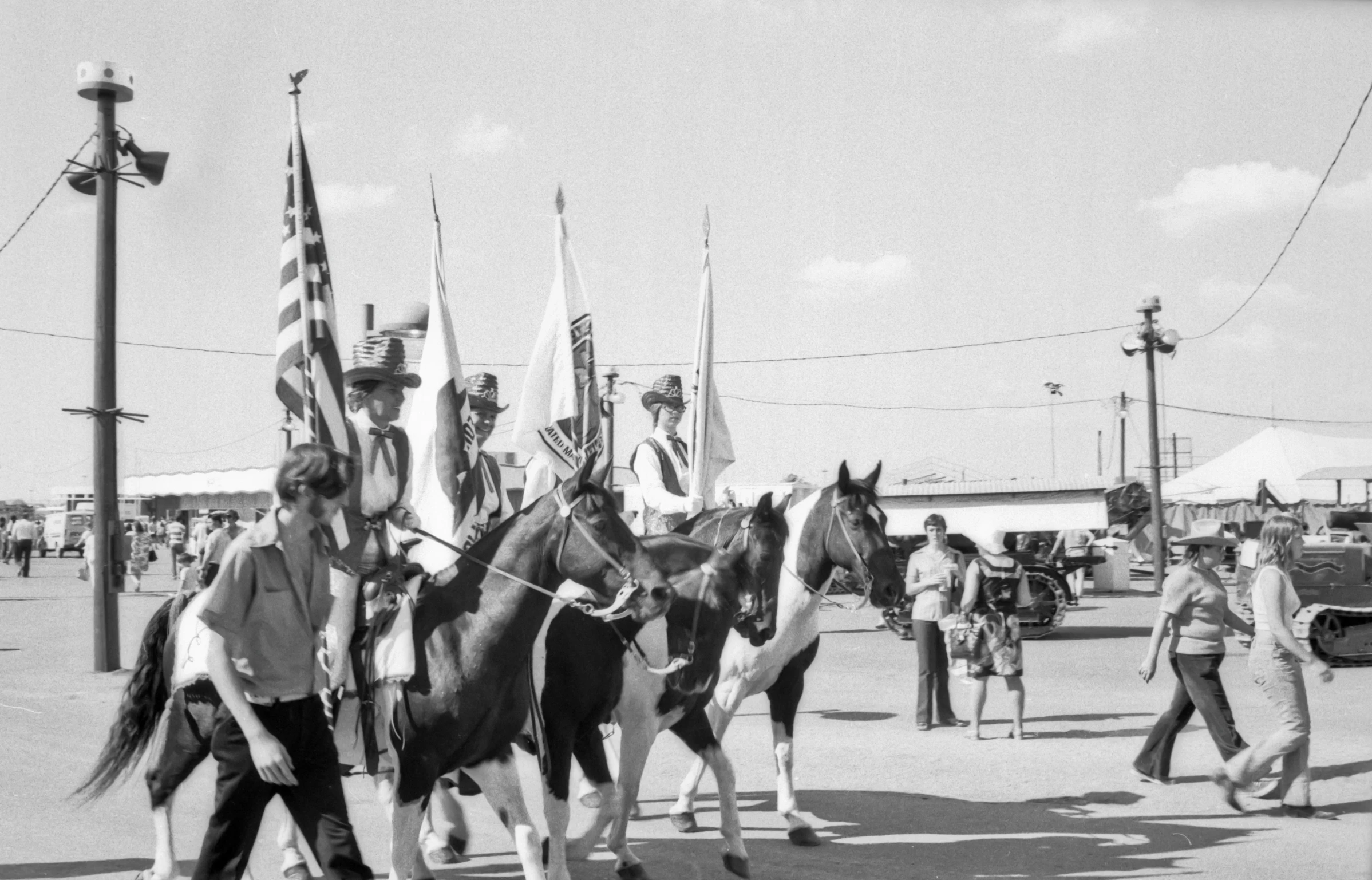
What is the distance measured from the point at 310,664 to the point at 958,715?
9.02 metres

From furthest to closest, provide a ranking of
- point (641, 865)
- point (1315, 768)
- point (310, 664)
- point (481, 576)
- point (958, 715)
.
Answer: point (958, 715) → point (1315, 768) → point (641, 865) → point (481, 576) → point (310, 664)

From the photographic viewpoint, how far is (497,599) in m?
5.02

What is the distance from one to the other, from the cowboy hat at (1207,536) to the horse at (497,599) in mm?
4861

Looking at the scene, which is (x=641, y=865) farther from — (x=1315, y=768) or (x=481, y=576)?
(x=1315, y=768)

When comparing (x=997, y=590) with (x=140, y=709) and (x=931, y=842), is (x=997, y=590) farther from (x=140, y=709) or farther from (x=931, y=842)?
→ (x=140, y=709)

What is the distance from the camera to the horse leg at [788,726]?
6.89 m

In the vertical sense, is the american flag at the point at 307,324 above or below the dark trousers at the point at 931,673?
above

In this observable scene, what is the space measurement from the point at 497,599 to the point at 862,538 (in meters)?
2.85

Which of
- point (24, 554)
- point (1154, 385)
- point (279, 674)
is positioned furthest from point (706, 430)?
point (24, 554)

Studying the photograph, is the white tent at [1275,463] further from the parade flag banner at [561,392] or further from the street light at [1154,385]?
the parade flag banner at [561,392]

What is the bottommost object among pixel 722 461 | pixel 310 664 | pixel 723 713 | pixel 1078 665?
pixel 1078 665

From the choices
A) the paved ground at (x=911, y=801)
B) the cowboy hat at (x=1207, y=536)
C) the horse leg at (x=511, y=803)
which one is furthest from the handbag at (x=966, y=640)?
the horse leg at (x=511, y=803)

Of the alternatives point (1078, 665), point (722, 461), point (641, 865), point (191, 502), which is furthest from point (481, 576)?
point (191, 502)

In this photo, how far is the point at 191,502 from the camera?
5359 centimetres
